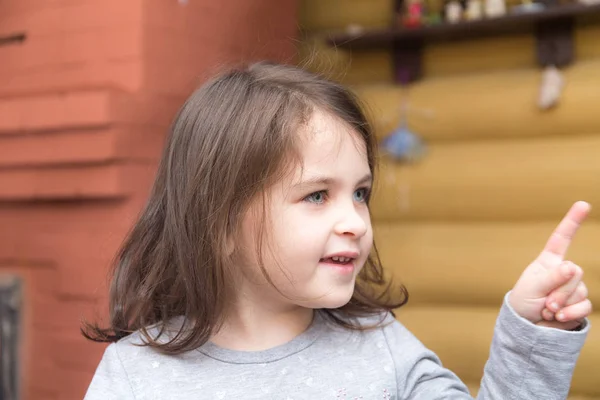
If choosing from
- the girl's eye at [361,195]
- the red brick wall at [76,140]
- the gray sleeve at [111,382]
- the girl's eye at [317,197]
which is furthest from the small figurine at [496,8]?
the gray sleeve at [111,382]

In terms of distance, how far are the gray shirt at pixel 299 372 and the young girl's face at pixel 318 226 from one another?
125mm

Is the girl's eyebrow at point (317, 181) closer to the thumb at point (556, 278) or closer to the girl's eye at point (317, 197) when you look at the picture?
the girl's eye at point (317, 197)

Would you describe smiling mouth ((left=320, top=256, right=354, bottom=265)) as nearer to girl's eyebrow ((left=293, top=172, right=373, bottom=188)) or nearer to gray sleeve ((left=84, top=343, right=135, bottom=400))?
girl's eyebrow ((left=293, top=172, right=373, bottom=188))

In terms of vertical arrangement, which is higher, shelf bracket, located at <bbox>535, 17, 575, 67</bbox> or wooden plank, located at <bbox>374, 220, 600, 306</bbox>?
shelf bracket, located at <bbox>535, 17, 575, 67</bbox>

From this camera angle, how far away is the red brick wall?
6.64ft

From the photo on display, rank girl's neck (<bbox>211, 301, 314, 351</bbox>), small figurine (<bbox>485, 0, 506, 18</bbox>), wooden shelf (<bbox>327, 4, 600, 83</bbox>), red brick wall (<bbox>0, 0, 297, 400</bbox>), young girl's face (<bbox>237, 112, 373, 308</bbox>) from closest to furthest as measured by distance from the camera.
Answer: young girl's face (<bbox>237, 112, 373, 308</bbox>)
girl's neck (<bbox>211, 301, 314, 351</bbox>)
red brick wall (<bbox>0, 0, 297, 400</bbox>)
wooden shelf (<bbox>327, 4, 600, 83</bbox>)
small figurine (<bbox>485, 0, 506, 18</bbox>)

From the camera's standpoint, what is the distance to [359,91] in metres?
2.72

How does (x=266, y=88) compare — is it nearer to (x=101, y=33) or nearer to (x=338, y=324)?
(x=338, y=324)

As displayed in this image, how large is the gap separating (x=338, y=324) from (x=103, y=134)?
951 mm

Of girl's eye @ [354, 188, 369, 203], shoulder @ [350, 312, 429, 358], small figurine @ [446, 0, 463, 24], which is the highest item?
small figurine @ [446, 0, 463, 24]

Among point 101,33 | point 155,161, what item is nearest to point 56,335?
point 155,161

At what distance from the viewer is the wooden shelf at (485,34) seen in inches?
90.4

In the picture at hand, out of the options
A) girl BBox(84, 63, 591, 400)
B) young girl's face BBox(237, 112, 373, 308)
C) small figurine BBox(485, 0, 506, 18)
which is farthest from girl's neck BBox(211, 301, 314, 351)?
small figurine BBox(485, 0, 506, 18)

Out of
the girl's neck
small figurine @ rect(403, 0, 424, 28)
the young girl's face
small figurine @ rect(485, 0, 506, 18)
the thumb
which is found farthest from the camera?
small figurine @ rect(403, 0, 424, 28)
